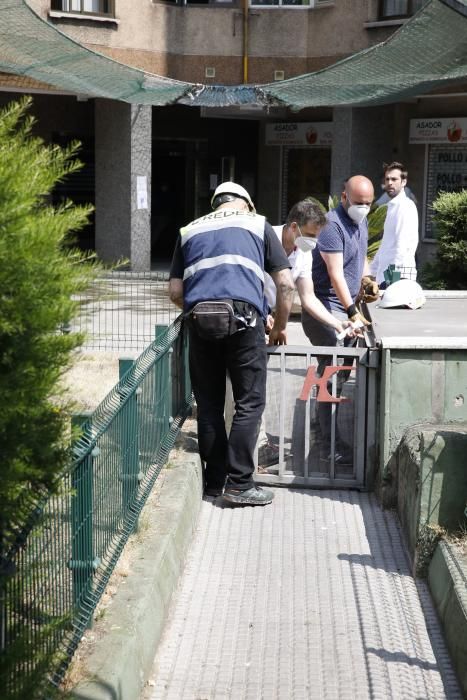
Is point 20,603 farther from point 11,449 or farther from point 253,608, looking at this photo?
point 253,608

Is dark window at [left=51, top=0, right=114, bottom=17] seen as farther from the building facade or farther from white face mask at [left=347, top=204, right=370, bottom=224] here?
white face mask at [left=347, top=204, right=370, bottom=224]

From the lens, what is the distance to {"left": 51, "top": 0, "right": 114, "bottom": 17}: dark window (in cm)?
2055

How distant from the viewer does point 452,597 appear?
4719mm

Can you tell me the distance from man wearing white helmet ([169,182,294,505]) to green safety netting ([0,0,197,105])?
8.46 meters

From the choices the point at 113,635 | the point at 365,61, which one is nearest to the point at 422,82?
the point at 365,61

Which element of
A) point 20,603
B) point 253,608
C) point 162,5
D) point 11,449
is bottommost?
point 253,608

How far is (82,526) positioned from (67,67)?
11.4 m

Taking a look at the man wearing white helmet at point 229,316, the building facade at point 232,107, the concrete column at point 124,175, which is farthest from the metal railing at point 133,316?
the building facade at point 232,107

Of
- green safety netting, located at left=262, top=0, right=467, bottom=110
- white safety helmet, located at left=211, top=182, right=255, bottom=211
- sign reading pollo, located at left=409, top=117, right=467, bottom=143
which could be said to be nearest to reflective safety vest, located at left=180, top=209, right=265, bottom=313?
white safety helmet, located at left=211, top=182, right=255, bottom=211

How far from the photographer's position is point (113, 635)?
13.4 ft

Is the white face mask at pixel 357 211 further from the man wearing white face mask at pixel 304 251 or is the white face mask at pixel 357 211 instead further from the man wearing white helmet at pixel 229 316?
the man wearing white helmet at pixel 229 316

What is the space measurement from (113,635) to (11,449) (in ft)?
4.42

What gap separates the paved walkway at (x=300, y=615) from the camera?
4375mm

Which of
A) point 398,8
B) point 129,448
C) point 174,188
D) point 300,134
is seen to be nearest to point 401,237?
point 129,448
